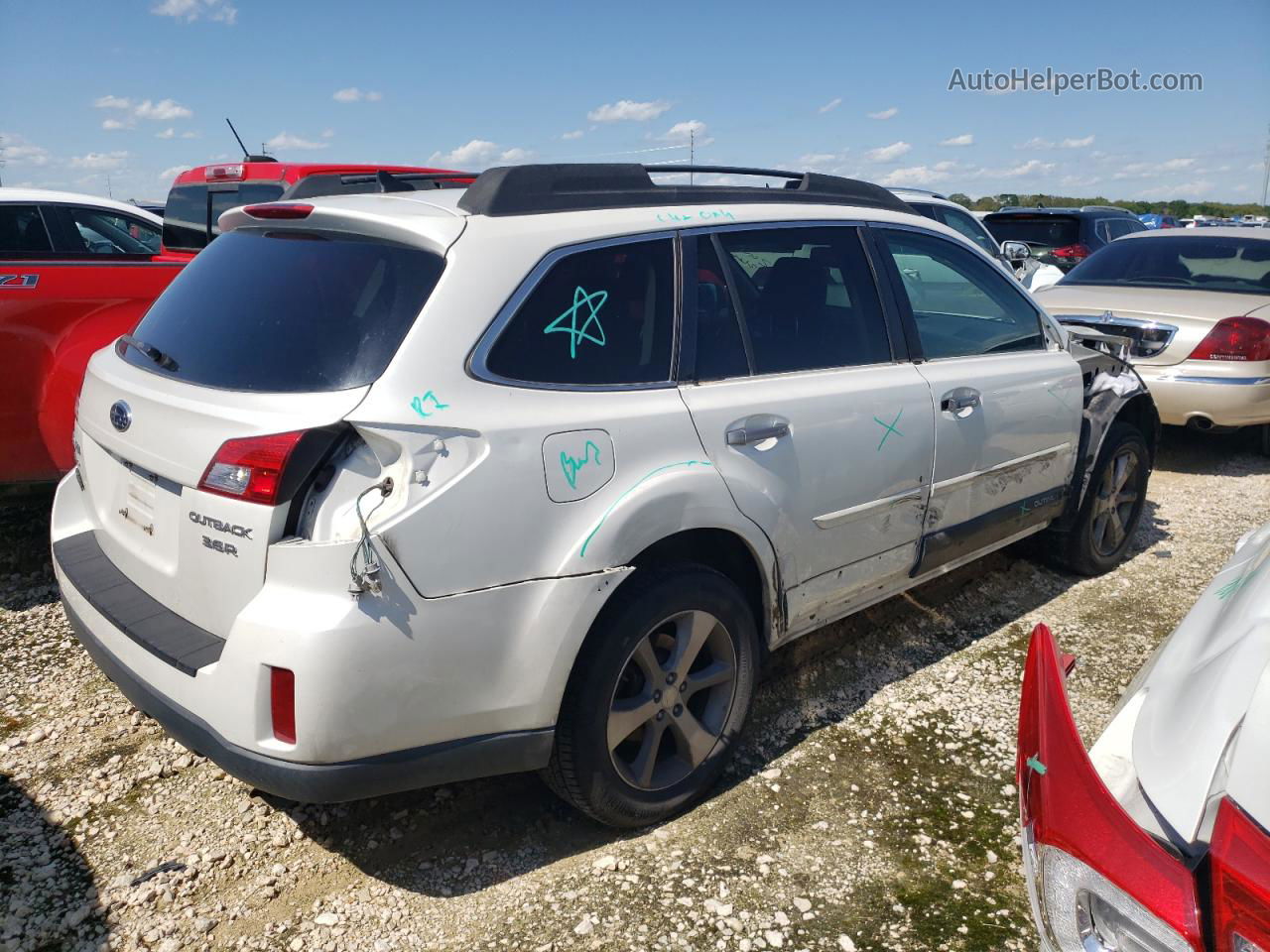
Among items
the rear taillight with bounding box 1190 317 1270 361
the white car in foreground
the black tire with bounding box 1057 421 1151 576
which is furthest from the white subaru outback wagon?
the rear taillight with bounding box 1190 317 1270 361

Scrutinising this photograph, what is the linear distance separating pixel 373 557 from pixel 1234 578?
1.77 meters

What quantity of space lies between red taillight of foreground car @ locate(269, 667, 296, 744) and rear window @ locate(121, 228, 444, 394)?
648 millimetres

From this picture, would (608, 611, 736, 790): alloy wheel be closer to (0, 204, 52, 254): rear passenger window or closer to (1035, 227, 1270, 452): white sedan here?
(0, 204, 52, 254): rear passenger window

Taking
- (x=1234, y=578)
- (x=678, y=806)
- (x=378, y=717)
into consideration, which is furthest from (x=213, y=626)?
(x=1234, y=578)

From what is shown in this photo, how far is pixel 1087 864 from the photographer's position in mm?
1298

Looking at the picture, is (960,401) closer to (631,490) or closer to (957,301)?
(957,301)

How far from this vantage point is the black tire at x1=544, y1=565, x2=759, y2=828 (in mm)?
2523

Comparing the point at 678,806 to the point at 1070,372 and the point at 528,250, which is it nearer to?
the point at 528,250

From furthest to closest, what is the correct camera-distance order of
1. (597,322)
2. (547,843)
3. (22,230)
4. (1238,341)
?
(1238,341) < (22,230) < (547,843) < (597,322)

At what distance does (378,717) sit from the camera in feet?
7.17

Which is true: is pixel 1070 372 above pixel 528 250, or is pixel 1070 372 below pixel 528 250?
below

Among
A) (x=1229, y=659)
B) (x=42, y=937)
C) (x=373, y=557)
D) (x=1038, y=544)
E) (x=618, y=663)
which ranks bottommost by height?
(x=42, y=937)

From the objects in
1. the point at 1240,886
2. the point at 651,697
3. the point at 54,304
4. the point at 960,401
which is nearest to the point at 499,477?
the point at 651,697

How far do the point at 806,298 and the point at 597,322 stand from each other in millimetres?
954
